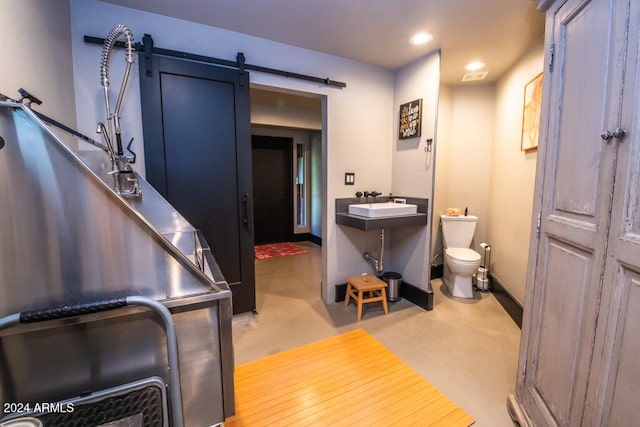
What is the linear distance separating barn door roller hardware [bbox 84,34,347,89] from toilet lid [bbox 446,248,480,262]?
6.91ft

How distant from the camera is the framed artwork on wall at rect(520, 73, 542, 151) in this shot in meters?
2.17

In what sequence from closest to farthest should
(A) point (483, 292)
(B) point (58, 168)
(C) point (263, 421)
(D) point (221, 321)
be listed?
(B) point (58, 168) < (D) point (221, 321) < (C) point (263, 421) < (A) point (483, 292)

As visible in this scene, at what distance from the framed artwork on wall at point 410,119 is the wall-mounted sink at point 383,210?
727 millimetres

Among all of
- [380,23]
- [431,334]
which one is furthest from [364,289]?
[380,23]

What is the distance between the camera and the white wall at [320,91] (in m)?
1.80

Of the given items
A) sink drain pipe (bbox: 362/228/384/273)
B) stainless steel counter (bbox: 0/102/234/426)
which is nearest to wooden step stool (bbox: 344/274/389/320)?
sink drain pipe (bbox: 362/228/384/273)

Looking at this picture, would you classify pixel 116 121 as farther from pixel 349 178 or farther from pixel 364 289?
pixel 364 289

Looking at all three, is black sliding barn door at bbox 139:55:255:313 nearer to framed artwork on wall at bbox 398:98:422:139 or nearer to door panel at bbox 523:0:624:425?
framed artwork on wall at bbox 398:98:422:139

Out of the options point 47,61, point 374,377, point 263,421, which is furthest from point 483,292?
point 47,61

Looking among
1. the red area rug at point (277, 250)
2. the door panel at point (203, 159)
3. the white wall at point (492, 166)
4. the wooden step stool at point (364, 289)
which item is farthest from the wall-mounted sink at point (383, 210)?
the red area rug at point (277, 250)

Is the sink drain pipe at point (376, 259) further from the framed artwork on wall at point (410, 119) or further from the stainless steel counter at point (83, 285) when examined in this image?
the stainless steel counter at point (83, 285)

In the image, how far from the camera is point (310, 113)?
4426 millimetres

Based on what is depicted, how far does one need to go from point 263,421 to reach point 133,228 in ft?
4.19

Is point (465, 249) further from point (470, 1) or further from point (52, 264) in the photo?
point (52, 264)
